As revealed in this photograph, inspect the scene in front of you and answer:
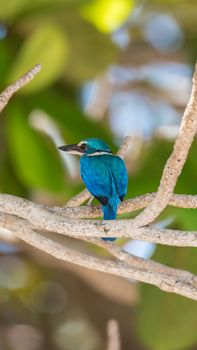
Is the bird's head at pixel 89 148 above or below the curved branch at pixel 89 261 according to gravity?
above

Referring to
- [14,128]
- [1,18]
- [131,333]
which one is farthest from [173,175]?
[131,333]

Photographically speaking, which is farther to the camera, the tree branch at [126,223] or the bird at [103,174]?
the bird at [103,174]

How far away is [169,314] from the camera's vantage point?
9.07 ft

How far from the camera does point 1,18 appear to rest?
282 cm

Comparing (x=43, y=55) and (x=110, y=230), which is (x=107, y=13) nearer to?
(x=43, y=55)

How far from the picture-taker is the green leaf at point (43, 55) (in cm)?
256

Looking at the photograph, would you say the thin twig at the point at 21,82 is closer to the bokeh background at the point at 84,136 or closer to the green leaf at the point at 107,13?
the bokeh background at the point at 84,136

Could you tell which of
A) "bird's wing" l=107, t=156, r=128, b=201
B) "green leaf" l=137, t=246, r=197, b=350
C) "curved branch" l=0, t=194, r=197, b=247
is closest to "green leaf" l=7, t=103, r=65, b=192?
"green leaf" l=137, t=246, r=197, b=350

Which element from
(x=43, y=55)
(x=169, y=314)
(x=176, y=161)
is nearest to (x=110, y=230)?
(x=176, y=161)

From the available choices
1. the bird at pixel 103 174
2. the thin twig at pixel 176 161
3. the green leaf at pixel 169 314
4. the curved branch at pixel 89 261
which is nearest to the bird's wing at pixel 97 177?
the bird at pixel 103 174

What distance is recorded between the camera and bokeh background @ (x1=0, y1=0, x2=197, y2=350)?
267cm

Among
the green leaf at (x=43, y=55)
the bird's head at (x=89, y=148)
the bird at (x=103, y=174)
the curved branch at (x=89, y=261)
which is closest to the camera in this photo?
the curved branch at (x=89, y=261)

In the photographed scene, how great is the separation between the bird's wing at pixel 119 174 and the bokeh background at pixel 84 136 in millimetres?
459

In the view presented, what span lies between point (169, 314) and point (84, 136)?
0.66 m
